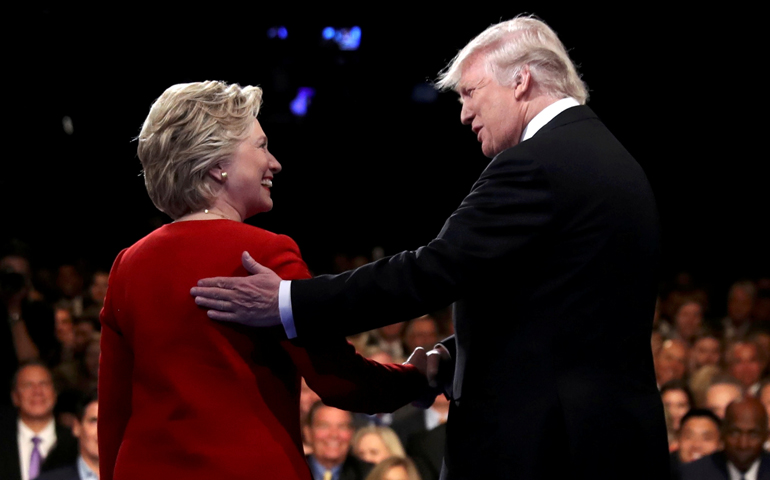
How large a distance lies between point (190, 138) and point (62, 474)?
9.94ft

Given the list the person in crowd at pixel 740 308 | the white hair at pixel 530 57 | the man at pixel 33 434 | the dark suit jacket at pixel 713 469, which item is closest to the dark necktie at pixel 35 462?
the man at pixel 33 434

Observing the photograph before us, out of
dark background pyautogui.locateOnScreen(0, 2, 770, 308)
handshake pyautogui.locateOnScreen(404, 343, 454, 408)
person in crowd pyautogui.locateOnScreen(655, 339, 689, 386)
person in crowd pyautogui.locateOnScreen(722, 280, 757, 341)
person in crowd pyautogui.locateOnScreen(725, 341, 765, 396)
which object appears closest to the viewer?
handshake pyautogui.locateOnScreen(404, 343, 454, 408)

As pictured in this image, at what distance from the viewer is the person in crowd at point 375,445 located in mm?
4715

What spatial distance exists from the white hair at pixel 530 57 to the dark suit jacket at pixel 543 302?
20 cm

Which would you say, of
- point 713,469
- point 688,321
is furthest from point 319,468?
point 688,321

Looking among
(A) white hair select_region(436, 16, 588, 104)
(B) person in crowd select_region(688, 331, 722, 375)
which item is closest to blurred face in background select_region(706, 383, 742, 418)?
(B) person in crowd select_region(688, 331, 722, 375)

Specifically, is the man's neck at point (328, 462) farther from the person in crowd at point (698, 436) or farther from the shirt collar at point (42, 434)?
the person in crowd at point (698, 436)

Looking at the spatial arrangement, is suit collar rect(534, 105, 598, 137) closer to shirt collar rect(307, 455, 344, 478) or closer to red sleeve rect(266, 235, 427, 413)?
red sleeve rect(266, 235, 427, 413)

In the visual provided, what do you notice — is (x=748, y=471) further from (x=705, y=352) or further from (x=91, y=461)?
(x=91, y=461)

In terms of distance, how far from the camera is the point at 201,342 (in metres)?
1.87

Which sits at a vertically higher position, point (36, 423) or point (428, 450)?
point (36, 423)

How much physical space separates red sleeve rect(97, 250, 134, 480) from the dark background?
6678 mm

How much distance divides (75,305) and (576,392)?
650 centimetres

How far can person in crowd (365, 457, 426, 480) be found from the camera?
428cm
